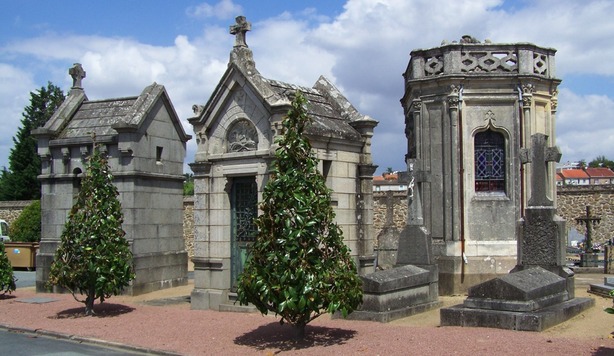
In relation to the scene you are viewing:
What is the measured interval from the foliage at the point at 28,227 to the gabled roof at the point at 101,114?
13.7 m

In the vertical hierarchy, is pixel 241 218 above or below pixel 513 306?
above

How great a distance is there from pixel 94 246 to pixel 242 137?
12.4 ft

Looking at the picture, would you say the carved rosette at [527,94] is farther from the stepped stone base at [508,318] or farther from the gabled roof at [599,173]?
the gabled roof at [599,173]

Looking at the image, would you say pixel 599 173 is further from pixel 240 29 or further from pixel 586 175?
pixel 240 29

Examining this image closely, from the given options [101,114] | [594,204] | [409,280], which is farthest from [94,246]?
[594,204]

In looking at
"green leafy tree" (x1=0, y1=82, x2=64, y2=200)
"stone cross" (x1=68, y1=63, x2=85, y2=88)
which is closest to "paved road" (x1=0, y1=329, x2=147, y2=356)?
"stone cross" (x1=68, y1=63, x2=85, y2=88)

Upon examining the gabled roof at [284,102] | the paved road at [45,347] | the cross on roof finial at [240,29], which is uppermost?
the cross on roof finial at [240,29]

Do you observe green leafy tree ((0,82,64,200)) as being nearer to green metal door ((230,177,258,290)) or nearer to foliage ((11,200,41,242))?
foliage ((11,200,41,242))

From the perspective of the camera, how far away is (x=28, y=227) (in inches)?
1256

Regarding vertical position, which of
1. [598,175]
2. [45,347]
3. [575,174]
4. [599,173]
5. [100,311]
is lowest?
[45,347]

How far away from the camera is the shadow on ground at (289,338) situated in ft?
32.9

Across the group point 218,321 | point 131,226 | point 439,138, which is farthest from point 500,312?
point 131,226

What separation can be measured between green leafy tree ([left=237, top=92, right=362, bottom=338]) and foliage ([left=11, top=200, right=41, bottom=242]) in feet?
81.0


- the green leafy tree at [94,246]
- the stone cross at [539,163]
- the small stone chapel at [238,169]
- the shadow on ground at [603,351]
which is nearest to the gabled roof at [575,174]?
the stone cross at [539,163]
